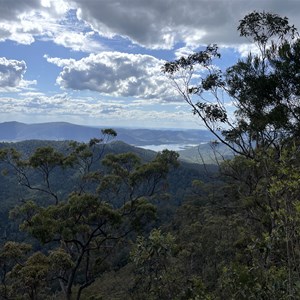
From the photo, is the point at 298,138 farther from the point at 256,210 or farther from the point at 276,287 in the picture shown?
the point at 276,287

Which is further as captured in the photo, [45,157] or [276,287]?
[45,157]

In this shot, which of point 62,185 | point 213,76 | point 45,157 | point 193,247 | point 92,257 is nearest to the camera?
point 213,76

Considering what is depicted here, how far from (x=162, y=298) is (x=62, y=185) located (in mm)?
152568

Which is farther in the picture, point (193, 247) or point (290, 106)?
point (193, 247)

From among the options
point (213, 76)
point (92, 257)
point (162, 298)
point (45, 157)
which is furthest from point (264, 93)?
point (92, 257)

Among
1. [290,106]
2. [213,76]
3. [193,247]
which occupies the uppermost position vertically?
[213,76]

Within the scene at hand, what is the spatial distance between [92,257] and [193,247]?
7473 millimetres

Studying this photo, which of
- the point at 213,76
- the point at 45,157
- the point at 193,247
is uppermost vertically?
the point at 213,76

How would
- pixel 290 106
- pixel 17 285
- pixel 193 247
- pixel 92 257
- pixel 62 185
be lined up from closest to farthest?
pixel 290 106
pixel 17 285
pixel 92 257
pixel 193 247
pixel 62 185

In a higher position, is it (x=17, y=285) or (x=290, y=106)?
(x=290, y=106)

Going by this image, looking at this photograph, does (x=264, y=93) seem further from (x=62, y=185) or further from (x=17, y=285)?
(x=62, y=185)

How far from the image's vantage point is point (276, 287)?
4.64 metres

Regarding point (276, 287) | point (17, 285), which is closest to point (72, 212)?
point (17, 285)

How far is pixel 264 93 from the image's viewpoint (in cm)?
1029
